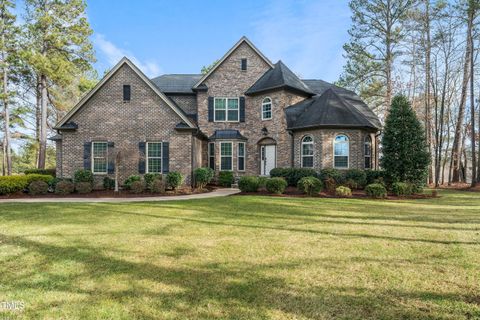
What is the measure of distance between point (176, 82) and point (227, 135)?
681 centimetres

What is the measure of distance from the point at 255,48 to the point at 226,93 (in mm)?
3670

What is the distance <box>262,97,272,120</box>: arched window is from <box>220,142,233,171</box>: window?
2.98 meters

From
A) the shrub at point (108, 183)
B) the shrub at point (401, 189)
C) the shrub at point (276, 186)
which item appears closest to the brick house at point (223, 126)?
the shrub at point (108, 183)

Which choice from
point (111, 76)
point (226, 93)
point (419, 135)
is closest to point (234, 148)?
point (226, 93)

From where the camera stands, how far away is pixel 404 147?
45.5 feet

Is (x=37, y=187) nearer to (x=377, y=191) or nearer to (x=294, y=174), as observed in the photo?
(x=294, y=174)

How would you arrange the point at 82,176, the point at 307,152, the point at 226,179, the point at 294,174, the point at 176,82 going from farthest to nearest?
the point at 176,82
the point at 226,179
the point at 307,152
the point at 294,174
the point at 82,176

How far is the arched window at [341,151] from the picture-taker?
15.6 m

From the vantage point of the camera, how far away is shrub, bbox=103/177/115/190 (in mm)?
14508

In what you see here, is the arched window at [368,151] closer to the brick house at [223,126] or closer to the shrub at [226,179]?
the brick house at [223,126]

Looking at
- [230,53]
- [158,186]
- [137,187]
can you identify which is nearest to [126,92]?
[137,187]

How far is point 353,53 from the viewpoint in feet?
80.7

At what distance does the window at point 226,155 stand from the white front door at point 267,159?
A: 2102 millimetres

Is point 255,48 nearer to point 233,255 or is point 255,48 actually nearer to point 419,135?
point 419,135
